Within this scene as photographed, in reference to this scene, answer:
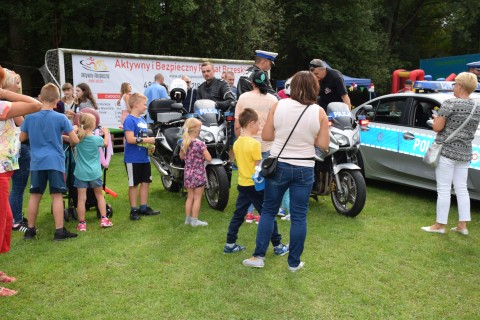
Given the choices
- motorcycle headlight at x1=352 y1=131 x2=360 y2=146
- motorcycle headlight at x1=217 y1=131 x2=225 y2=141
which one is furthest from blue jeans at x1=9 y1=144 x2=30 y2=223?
motorcycle headlight at x1=352 y1=131 x2=360 y2=146

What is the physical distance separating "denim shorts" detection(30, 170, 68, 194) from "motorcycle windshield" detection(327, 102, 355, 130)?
328cm

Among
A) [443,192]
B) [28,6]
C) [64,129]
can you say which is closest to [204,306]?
[64,129]

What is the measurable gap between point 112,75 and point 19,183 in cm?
706

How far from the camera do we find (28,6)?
16.8 meters

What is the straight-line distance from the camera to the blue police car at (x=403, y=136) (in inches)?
271

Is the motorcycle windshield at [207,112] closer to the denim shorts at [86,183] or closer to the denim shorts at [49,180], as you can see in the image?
the denim shorts at [86,183]

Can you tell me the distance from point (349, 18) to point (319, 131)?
23.0 metres

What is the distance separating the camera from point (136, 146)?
230 inches

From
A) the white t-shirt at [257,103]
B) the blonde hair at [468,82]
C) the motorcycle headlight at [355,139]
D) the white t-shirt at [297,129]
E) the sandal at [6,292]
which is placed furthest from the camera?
the motorcycle headlight at [355,139]

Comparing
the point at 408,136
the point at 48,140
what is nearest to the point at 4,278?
the point at 48,140

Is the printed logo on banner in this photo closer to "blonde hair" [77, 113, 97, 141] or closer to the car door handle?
"blonde hair" [77, 113, 97, 141]

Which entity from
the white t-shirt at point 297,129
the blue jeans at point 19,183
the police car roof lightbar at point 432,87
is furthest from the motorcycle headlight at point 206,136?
the police car roof lightbar at point 432,87

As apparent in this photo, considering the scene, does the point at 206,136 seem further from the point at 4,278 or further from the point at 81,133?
the point at 4,278

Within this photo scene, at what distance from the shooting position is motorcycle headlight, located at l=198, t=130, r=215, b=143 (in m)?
6.23
